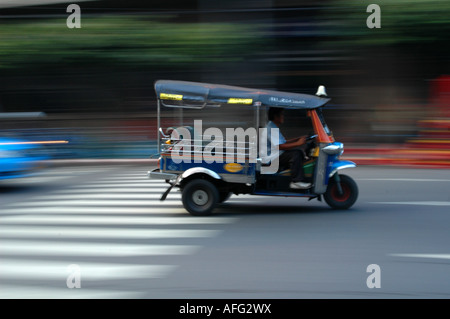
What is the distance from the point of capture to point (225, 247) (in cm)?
664

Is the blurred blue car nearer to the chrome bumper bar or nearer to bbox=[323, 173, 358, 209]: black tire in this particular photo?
the chrome bumper bar

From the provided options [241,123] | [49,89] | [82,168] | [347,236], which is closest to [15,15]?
[49,89]

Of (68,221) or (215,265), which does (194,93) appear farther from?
(215,265)

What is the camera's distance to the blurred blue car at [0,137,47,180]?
1076cm

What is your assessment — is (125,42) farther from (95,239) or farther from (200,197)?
(95,239)

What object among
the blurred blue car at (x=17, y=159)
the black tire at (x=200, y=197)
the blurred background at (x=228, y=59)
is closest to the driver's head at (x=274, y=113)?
the black tire at (x=200, y=197)

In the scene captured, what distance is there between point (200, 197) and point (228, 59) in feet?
37.5

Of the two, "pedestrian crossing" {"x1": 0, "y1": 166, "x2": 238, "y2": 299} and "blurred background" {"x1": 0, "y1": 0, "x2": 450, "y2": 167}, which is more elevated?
"blurred background" {"x1": 0, "y1": 0, "x2": 450, "y2": 167}

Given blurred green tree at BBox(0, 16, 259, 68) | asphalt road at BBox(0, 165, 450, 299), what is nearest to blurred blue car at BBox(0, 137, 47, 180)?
asphalt road at BBox(0, 165, 450, 299)

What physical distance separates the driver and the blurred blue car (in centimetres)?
528

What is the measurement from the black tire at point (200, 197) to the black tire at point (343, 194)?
6.07 feet

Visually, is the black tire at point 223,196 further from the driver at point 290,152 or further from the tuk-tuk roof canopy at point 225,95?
the tuk-tuk roof canopy at point 225,95

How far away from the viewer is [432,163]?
49.6 feet

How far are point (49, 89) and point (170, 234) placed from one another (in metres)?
15.0
